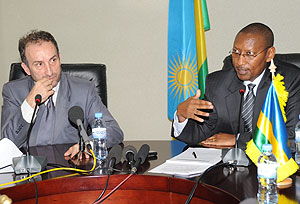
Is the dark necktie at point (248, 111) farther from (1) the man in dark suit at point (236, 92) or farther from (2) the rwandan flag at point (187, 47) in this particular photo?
(2) the rwandan flag at point (187, 47)

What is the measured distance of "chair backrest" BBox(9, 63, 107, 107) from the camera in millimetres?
2992

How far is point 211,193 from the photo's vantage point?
66.9 inches

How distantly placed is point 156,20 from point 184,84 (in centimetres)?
83

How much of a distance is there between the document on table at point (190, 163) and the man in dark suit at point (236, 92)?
1.09 ft

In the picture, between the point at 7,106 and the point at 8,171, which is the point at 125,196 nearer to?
the point at 8,171

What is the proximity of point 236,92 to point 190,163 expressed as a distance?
939mm

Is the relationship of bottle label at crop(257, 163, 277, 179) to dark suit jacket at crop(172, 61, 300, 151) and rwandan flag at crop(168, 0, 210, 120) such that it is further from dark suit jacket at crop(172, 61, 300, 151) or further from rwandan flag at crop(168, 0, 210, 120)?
rwandan flag at crop(168, 0, 210, 120)

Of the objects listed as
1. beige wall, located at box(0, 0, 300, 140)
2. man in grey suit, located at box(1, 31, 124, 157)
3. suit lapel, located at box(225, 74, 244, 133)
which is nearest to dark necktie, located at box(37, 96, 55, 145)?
man in grey suit, located at box(1, 31, 124, 157)

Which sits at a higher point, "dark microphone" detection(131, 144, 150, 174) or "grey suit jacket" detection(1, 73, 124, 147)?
"grey suit jacket" detection(1, 73, 124, 147)

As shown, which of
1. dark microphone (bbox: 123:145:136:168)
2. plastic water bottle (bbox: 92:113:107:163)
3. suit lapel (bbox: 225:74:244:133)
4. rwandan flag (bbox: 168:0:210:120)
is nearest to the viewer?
dark microphone (bbox: 123:145:136:168)

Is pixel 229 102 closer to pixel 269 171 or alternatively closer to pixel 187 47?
pixel 187 47

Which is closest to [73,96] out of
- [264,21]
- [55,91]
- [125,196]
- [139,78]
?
[55,91]

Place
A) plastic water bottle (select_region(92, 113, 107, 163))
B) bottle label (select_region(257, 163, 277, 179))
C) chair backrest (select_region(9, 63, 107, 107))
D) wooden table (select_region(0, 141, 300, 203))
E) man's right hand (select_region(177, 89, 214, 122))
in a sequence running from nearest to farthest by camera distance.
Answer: bottle label (select_region(257, 163, 277, 179)), wooden table (select_region(0, 141, 300, 203)), plastic water bottle (select_region(92, 113, 107, 163)), man's right hand (select_region(177, 89, 214, 122)), chair backrest (select_region(9, 63, 107, 107))

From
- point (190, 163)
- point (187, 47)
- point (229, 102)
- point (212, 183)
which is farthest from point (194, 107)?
point (187, 47)
